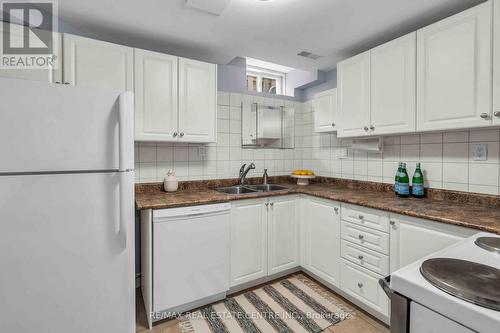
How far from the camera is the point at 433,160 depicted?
1.96 metres

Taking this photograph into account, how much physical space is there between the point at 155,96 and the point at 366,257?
205 cm

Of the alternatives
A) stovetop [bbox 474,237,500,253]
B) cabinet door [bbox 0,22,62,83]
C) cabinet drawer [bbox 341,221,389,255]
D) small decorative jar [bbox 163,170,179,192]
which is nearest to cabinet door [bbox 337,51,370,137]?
cabinet drawer [bbox 341,221,389,255]

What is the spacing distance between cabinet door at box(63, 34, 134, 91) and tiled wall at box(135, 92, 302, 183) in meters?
0.62

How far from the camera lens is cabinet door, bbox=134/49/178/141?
76.2 inches

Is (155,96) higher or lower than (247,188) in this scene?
higher

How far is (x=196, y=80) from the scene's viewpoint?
7.11 ft

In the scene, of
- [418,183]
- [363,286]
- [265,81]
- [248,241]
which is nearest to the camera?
[363,286]

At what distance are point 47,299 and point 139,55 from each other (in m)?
1.69

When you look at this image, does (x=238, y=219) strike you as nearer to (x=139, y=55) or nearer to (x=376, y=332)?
(x=376, y=332)

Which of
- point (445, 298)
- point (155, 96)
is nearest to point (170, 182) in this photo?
point (155, 96)

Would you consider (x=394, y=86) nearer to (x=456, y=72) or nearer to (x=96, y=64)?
(x=456, y=72)

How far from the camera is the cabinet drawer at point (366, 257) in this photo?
169 centimetres

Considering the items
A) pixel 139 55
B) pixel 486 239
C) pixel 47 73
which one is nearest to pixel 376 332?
pixel 486 239

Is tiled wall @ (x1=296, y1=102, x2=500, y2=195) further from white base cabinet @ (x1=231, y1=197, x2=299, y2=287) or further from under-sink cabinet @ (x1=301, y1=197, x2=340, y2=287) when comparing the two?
white base cabinet @ (x1=231, y1=197, x2=299, y2=287)
